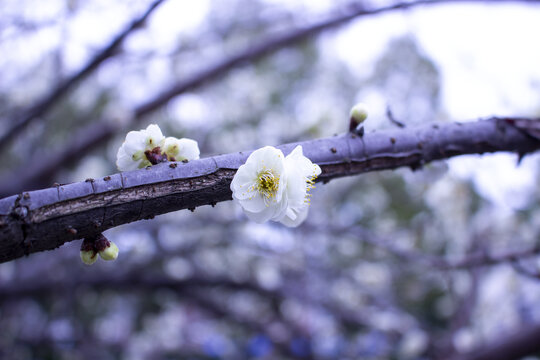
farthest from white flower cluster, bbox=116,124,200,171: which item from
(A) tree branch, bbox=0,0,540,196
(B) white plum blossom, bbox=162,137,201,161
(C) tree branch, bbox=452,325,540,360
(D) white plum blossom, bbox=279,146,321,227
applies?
(A) tree branch, bbox=0,0,540,196

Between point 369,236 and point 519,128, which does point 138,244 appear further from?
point 519,128

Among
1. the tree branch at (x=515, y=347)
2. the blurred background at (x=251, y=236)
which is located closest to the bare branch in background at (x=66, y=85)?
the blurred background at (x=251, y=236)

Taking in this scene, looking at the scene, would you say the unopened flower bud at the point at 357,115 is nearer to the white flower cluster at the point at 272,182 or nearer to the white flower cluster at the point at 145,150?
the white flower cluster at the point at 272,182

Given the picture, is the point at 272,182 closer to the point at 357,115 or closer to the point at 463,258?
the point at 357,115

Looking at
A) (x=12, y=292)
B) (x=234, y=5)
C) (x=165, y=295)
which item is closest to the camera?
(x=12, y=292)

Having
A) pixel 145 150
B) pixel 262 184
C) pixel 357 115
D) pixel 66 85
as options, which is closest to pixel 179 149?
pixel 145 150

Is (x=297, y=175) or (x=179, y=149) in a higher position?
(x=179, y=149)

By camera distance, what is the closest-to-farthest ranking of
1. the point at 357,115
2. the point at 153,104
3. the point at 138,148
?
the point at 138,148 < the point at 357,115 < the point at 153,104

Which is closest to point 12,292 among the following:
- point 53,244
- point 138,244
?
point 138,244
